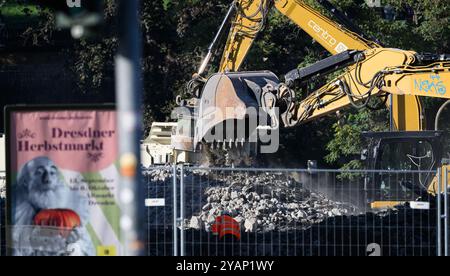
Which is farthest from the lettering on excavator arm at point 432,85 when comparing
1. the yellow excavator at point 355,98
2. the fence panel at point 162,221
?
the fence panel at point 162,221

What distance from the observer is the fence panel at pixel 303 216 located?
41.1ft

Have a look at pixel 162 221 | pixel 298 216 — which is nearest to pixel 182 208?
pixel 162 221

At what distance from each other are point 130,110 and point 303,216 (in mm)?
9667

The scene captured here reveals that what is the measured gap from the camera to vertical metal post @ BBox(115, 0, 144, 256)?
5.97m

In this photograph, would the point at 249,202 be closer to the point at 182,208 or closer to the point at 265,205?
the point at 265,205

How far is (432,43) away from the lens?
3120 centimetres

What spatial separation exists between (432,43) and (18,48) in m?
18.6

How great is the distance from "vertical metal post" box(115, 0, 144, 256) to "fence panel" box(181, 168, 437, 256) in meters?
5.99

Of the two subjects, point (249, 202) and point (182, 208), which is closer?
point (182, 208)

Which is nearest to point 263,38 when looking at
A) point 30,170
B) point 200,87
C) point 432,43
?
point 432,43

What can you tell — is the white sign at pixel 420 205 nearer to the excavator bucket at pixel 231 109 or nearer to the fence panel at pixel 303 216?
the fence panel at pixel 303 216

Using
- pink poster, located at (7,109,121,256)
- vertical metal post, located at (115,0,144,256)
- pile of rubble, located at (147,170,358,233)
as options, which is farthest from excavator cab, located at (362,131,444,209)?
vertical metal post, located at (115,0,144,256)

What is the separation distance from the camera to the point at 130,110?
5.94 m

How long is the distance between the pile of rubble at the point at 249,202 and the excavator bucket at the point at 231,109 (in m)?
1.62
